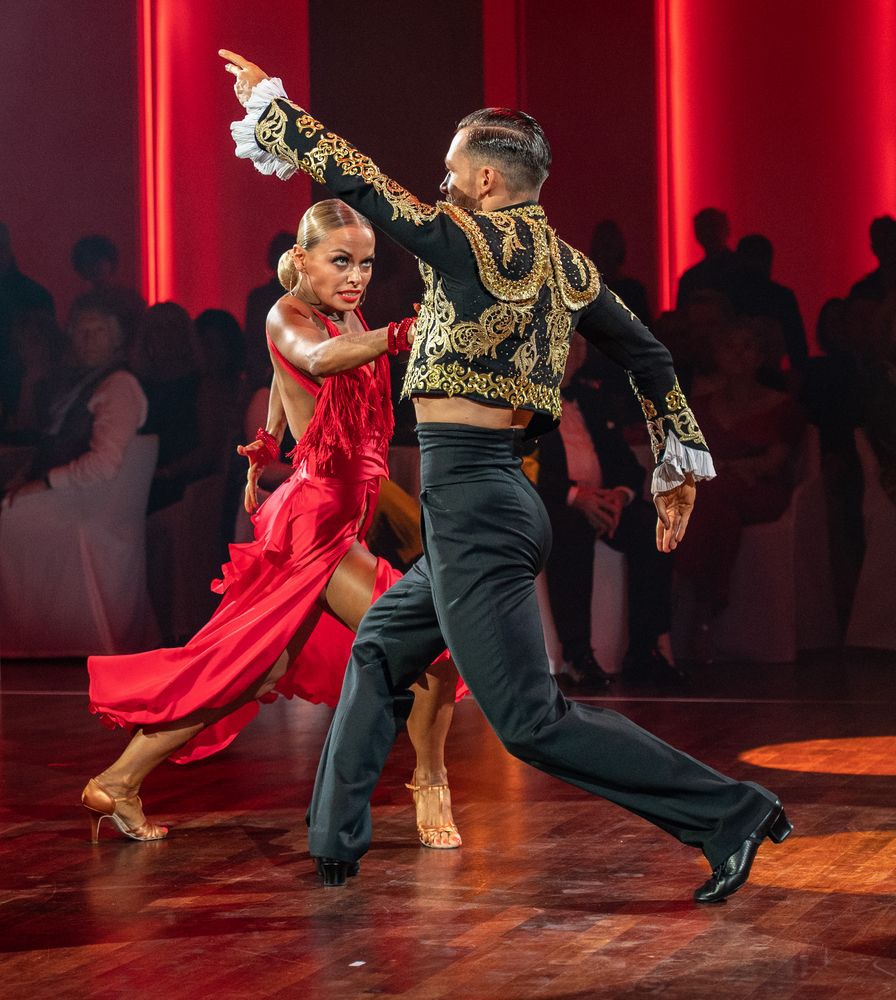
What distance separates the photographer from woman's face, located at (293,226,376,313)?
151 inches

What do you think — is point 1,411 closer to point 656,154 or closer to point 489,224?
point 656,154

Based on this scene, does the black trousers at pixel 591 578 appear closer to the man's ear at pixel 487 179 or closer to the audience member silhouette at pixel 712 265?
the audience member silhouette at pixel 712 265

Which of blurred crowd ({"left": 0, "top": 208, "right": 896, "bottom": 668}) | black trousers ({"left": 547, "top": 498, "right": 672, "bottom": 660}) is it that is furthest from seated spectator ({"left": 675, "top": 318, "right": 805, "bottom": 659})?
black trousers ({"left": 547, "top": 498, "right": 672, "bottom": 660})

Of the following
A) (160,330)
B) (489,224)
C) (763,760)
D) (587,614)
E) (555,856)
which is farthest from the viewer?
(160,330)

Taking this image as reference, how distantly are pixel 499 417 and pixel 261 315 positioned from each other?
4292 millimetres

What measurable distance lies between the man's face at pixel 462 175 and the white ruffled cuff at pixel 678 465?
64 centimetres

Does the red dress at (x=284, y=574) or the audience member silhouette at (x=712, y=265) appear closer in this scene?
the red dress at (x=284, y=574)

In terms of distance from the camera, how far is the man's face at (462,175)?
9.87 ft

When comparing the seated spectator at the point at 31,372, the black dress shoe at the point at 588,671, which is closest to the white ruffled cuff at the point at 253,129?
the black dress shoe at the point at 588,671

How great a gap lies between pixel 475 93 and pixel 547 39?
0.38 metres

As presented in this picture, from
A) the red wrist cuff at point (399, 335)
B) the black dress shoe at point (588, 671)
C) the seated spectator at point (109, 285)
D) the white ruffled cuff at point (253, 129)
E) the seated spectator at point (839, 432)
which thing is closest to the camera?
the white ruffled cuff at point (253, 129)

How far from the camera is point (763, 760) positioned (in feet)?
15.3

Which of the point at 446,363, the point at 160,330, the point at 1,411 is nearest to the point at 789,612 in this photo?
the point at 160,330

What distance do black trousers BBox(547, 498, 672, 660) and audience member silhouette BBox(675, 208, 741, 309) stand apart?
0.93 meters
